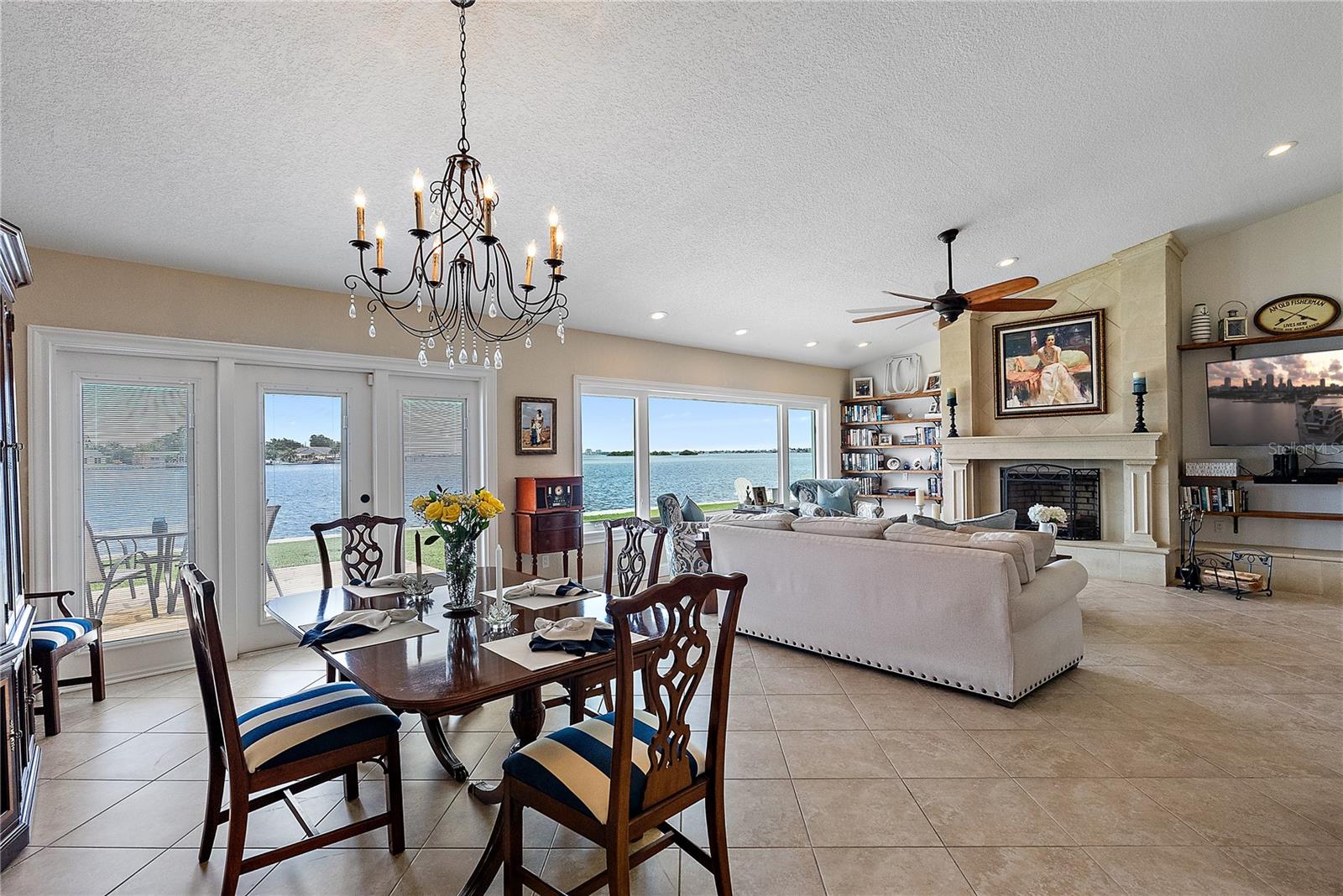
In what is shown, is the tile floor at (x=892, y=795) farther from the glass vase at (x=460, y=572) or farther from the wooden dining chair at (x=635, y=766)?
the glass vase at (x=460, y=572)

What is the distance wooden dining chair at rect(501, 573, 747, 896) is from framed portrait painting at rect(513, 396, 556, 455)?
3744 millimetres

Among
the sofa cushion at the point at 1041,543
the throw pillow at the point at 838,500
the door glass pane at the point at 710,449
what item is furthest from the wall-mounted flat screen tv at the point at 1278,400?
the door glass pane at the point at 710,449

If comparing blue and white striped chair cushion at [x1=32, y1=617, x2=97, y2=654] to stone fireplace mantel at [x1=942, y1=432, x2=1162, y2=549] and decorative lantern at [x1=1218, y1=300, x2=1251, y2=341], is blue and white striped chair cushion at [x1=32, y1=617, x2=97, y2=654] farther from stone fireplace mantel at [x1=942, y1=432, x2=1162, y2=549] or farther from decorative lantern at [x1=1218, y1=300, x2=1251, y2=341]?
decorative lantern at [x1=1218, y1=300, x2=1251, y2=341]

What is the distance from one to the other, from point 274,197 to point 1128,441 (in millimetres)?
6781

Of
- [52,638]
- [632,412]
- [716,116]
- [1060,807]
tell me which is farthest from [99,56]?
[632,412]

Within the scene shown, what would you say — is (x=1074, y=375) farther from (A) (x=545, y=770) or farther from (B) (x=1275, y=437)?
(A) (x=545, y=770)

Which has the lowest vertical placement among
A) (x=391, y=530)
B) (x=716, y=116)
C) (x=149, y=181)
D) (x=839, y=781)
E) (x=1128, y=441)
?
(x=839, y=781)

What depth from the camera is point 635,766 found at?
166 centimetres

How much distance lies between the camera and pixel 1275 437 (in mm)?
5352

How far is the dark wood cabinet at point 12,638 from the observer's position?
200cm

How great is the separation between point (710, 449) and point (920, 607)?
424 centimetres

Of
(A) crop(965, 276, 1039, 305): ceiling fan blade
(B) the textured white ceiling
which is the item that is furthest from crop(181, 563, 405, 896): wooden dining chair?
(A) crop(965, 276, 1039, 305): ceiling fan blade

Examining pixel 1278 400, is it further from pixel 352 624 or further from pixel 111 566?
pixel 111 566

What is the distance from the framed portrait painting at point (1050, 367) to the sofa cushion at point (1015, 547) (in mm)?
3867
